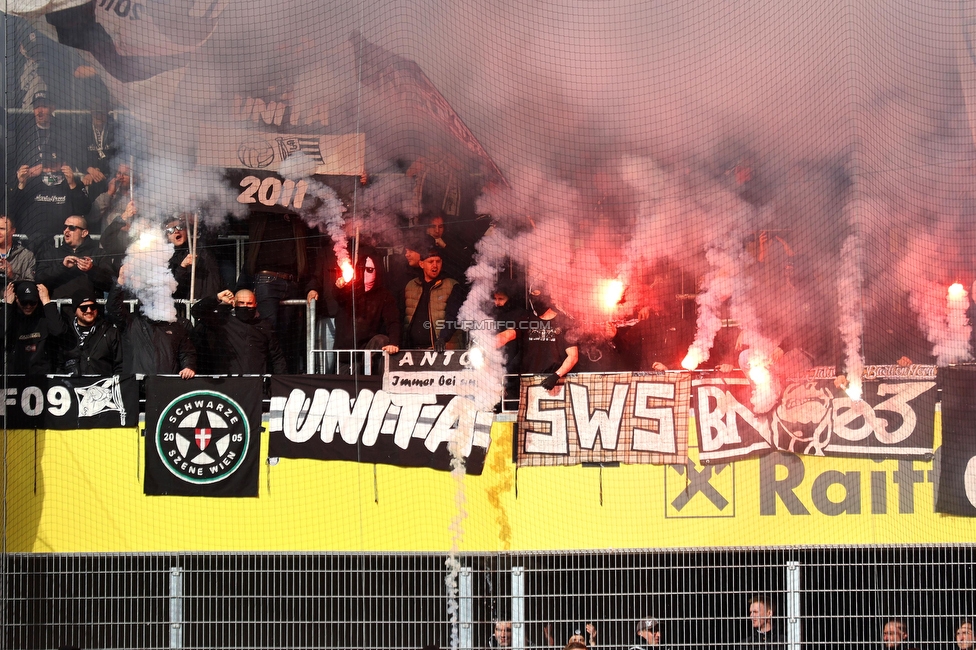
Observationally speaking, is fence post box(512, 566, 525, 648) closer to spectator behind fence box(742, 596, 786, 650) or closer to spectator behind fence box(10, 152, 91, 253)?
spectator behind fence box(742, 596, 786, 650)

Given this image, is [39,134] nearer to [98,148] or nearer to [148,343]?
[98,148]

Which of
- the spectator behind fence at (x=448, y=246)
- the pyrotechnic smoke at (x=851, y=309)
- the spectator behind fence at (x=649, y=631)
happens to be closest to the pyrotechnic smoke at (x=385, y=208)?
the spectator behind fence at (x=448, y=246)

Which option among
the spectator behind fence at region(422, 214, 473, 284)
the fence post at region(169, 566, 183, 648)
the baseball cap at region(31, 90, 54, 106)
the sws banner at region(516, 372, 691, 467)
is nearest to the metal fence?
the fence post at region(169, 566, 183, 648)

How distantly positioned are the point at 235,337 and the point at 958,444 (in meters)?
4.63

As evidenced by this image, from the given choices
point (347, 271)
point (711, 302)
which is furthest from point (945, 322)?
point (347, 271)

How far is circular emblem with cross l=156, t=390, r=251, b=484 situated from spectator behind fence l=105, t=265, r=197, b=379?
0.75 feet

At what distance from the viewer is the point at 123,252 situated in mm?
5227

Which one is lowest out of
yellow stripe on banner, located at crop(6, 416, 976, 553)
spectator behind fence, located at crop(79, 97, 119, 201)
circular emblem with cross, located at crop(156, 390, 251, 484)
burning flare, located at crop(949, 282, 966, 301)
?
yellow stripe on banner, located at crop(6, 416, 976, 553)

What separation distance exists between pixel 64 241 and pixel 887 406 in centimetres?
532

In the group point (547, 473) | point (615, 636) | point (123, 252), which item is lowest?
point (615, 636)

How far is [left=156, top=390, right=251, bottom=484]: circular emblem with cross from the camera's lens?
204 inches

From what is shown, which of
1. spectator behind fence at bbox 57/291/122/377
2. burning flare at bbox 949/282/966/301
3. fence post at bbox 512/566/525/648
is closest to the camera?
fence post at bbox 512/566/525/648

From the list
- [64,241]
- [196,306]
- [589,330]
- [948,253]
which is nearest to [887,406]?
[948,253]

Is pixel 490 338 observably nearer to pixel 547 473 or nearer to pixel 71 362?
pixel 547 473
